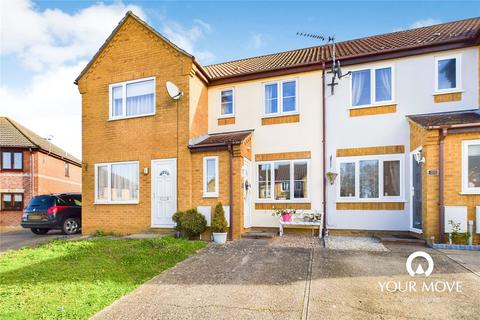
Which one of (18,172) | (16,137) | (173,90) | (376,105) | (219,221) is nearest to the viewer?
(219,221)

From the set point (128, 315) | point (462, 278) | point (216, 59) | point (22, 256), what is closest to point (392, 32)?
point (216, 59)

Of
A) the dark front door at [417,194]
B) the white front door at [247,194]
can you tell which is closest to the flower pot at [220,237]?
the white front door at [247,194]

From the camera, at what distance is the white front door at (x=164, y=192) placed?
1080 cm

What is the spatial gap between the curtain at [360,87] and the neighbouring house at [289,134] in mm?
48

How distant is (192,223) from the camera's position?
9602 mm

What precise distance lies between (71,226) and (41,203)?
1.54m

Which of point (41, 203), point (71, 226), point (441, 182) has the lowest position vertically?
point (71, 226)

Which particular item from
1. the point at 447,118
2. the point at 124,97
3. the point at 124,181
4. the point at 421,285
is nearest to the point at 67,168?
the point at 124,181

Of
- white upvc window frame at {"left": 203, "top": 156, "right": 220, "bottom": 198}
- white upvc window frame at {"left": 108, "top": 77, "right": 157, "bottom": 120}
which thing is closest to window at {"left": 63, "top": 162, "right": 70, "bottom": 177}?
white upvc window frame at {"left": 108, "top": 77, "right": 157, "bottom": 120}

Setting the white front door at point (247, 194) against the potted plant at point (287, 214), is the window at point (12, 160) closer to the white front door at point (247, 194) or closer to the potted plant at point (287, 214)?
the white front door at point (247, 194)

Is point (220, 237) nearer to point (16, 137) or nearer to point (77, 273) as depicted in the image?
point (77, 273)

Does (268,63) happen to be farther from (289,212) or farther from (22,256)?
(22,256)

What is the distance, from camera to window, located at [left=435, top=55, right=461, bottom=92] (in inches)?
366

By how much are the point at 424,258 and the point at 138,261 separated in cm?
674
